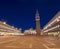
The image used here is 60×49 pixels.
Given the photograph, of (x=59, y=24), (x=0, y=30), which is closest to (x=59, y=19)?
(x=59, y=24)

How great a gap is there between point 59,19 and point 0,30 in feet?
227

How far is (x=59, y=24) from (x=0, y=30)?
70.4m

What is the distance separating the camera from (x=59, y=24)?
9506cm

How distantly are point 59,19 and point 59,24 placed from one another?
13.7ft

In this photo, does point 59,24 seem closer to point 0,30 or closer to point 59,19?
point 59,19

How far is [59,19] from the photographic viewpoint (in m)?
97.6

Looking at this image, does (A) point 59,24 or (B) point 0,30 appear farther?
(B) point 0,30

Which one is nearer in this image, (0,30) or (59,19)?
(59,19)

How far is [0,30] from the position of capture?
146 meters
